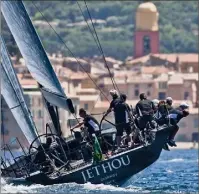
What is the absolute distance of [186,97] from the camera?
5797 inches

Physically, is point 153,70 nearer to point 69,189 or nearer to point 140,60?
point 140,60

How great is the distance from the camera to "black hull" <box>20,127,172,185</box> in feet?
118

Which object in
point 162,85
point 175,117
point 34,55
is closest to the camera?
point 175,117

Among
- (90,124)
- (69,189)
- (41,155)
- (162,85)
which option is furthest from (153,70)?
(69,189)

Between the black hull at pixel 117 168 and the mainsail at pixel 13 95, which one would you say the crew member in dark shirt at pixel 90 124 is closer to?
the black hull at pixel 117 168

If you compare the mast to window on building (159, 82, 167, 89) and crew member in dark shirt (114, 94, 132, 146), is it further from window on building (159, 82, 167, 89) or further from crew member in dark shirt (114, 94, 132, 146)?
window on building (159, 82, 167, 89)

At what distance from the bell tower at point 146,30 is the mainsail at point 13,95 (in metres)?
144

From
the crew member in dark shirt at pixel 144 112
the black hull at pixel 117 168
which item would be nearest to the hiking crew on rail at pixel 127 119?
the crew member in dark shirt at pixel 144 112

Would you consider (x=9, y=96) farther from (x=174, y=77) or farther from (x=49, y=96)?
(x=174, y=77)

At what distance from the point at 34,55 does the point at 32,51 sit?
0.14m

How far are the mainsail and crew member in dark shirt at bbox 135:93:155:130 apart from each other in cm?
300

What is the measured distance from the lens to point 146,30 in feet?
607

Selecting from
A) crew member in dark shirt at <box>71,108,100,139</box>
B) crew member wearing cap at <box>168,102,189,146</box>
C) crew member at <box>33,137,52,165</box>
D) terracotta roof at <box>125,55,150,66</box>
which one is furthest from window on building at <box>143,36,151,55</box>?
crew member at <box>33,137,52,165</box>

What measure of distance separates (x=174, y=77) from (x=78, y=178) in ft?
381
